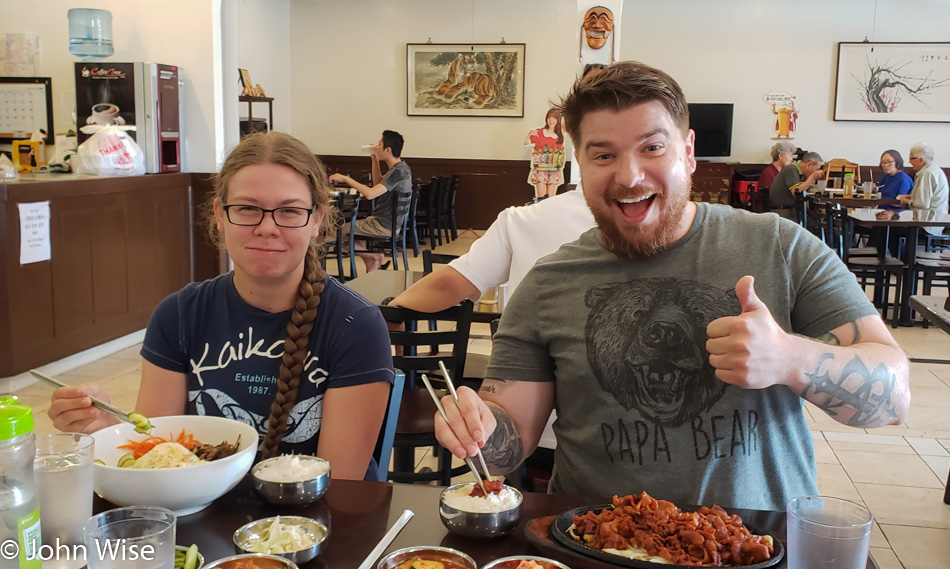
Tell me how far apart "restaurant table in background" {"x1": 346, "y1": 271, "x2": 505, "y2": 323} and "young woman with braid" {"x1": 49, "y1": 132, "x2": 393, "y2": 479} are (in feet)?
4.22

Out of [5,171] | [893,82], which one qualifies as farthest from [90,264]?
[893,82]

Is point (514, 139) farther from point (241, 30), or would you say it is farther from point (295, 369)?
point (295, 369)

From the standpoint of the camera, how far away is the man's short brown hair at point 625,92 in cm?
148

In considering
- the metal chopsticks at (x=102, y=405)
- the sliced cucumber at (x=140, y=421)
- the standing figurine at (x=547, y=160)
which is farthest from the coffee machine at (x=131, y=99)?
the standing figurine at (x=547, y=160)

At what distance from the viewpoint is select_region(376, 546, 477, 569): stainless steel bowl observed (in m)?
1.02

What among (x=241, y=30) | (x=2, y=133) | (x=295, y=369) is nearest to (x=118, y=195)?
(x=2, y=133)

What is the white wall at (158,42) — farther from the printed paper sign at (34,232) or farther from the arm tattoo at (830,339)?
the arm tattoo at (830,339)

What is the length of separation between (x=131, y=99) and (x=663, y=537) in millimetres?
5201

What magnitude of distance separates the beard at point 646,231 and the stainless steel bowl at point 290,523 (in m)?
0.75

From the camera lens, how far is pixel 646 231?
150 centimetres

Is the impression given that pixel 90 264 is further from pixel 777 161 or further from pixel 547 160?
pixel 777 161

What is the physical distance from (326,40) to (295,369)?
1116 centimetres

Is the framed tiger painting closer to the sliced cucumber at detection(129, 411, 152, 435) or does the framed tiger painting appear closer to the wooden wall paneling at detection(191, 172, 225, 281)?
the wooden wall paneling at detection(191, 172, 225, 281)

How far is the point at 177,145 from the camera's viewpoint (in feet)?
18.6
